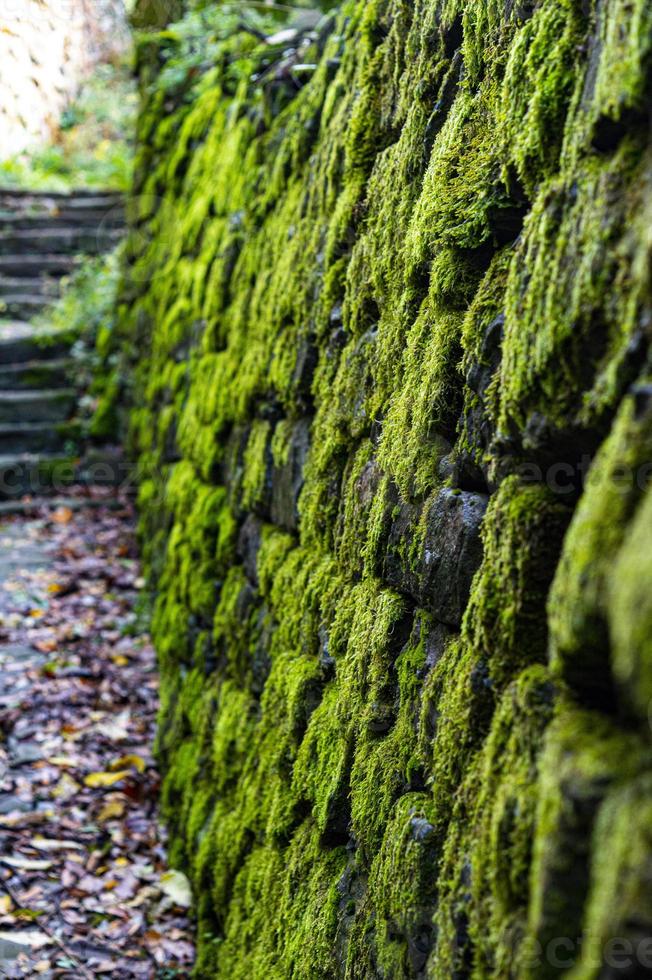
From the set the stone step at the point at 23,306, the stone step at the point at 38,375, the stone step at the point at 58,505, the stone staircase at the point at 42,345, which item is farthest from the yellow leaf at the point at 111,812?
the stone step at the point at 23,306

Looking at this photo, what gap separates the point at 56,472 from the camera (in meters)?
8.14

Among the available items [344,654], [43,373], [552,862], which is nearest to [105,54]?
[43,373]

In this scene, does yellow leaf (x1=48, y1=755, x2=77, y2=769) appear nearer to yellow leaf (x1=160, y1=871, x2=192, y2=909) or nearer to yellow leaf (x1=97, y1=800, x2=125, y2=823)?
yellow leaf (x1=97, y1=800, x2=125, y2=823)

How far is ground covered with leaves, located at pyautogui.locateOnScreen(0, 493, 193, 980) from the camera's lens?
3227 millimetres

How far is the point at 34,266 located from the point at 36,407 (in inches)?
102

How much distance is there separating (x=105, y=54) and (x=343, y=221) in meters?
13.8

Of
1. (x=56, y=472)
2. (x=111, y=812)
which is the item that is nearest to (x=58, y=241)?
(x=56, y=472)

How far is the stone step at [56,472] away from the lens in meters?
7.98

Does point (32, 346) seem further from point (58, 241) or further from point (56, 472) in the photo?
point (58, 241)

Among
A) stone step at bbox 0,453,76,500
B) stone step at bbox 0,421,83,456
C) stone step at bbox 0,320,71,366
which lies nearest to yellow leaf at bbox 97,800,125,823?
stone step at bbox 0,453,76,500

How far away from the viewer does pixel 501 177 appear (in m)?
1.46

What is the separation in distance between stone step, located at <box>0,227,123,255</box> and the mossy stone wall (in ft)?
24.3

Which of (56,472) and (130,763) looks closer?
(130,763)

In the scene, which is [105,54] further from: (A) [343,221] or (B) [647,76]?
(B) [647,76]
